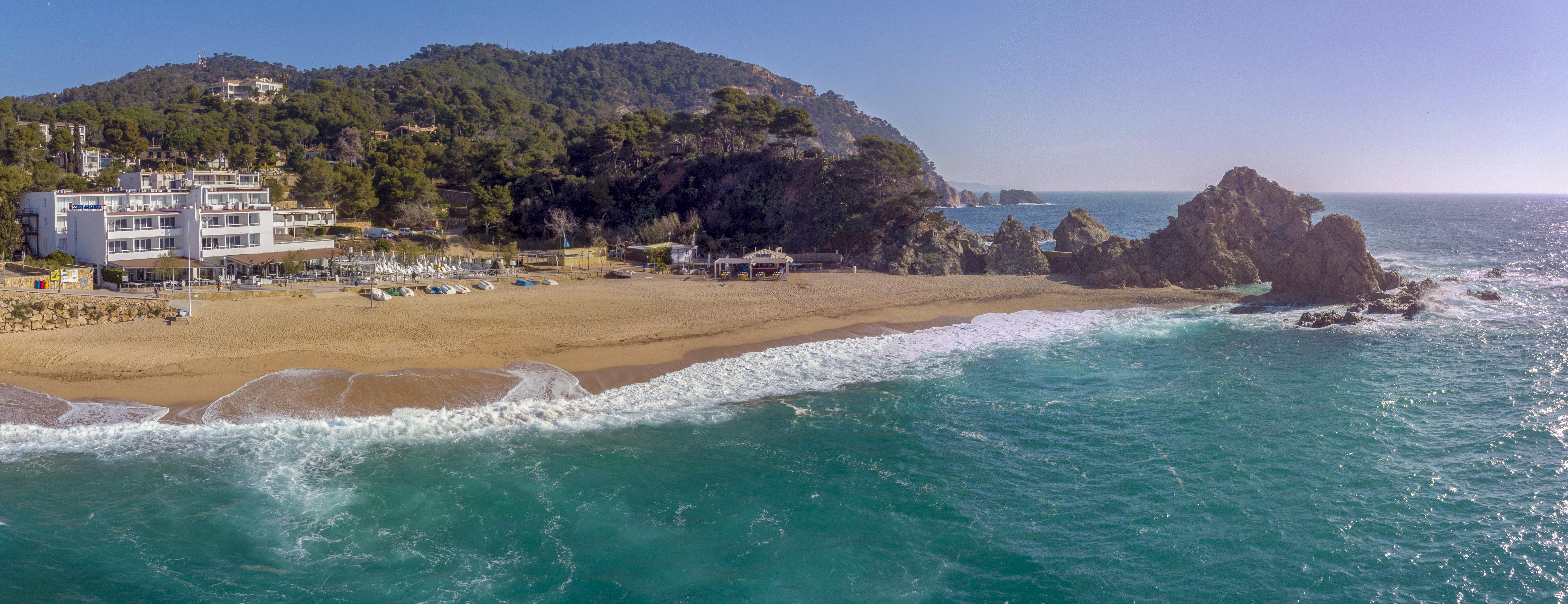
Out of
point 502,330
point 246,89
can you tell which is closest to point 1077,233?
point 502,330

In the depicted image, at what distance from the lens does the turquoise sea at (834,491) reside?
13781 mm

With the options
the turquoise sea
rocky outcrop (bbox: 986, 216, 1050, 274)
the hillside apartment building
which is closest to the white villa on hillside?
the hillside apartment building

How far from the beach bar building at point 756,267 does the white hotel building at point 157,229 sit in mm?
19663

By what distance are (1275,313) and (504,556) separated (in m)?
36.1

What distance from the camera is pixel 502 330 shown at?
29.0m

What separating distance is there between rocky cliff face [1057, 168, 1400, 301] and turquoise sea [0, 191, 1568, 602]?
12.7 meters

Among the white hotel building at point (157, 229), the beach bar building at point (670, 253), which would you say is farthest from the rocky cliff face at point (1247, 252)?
the white hotel building at point (157, 229)

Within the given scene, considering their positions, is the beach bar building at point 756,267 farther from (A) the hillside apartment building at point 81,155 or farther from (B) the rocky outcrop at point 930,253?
(A) the hillside apartment building at point 81,155

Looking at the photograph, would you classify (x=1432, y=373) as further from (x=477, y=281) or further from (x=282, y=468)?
(x=477, y=281)

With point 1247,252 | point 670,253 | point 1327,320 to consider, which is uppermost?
point 1247,252

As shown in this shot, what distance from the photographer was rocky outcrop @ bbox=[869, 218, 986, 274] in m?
48.1

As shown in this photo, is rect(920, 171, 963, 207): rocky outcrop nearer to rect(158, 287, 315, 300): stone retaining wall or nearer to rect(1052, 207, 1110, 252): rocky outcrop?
rect(1052, 207, 1110, 252): rocky outcrop

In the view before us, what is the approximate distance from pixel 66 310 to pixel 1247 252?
55901 millimetres

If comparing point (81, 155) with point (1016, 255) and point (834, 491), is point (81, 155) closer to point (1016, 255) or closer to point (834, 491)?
point (1016, 255)
